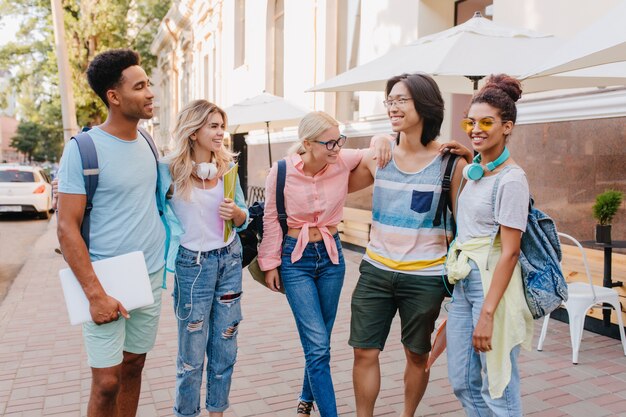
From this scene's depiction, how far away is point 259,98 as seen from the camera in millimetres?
10023

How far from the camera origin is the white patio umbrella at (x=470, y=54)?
456 centimetres

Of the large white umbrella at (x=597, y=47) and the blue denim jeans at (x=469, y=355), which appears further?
the large white umbrella at (x=597, y=47)

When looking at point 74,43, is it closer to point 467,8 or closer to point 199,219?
point 467,8

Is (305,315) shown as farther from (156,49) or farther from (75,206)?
(156,49)

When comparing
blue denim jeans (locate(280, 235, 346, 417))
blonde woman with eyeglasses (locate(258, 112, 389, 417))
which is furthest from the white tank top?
blue denim jeans (locate(280, 235, 346, 417))

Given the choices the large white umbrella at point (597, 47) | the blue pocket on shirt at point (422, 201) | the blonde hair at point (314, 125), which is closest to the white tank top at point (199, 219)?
the blonde hair at point (314, 125)

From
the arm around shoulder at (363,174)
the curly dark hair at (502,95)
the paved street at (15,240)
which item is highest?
the curly dark hair at (502,95)

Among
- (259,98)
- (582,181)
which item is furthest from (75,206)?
(259,98)

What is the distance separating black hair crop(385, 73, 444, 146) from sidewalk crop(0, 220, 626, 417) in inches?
72.9

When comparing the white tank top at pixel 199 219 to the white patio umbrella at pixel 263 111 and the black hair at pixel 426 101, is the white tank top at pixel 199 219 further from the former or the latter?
the white patio umbrella at pixel 263 111

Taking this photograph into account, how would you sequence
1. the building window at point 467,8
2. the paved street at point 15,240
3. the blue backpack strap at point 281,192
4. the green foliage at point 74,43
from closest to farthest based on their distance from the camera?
1. the blue backpack strap at point 281,192
2. the building window at point 467,8
3. the paved street at point 15,240
4. the green foliage at point 74,43

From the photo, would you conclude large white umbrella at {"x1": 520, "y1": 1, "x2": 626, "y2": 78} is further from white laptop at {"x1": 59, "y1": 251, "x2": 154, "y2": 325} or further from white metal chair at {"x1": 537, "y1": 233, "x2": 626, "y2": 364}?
white laptop at {"x1": 59, "y1": 251, "x2": 154, "y2": 325}

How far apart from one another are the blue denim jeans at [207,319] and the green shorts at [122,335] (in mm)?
163

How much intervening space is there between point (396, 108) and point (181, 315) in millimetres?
1539
